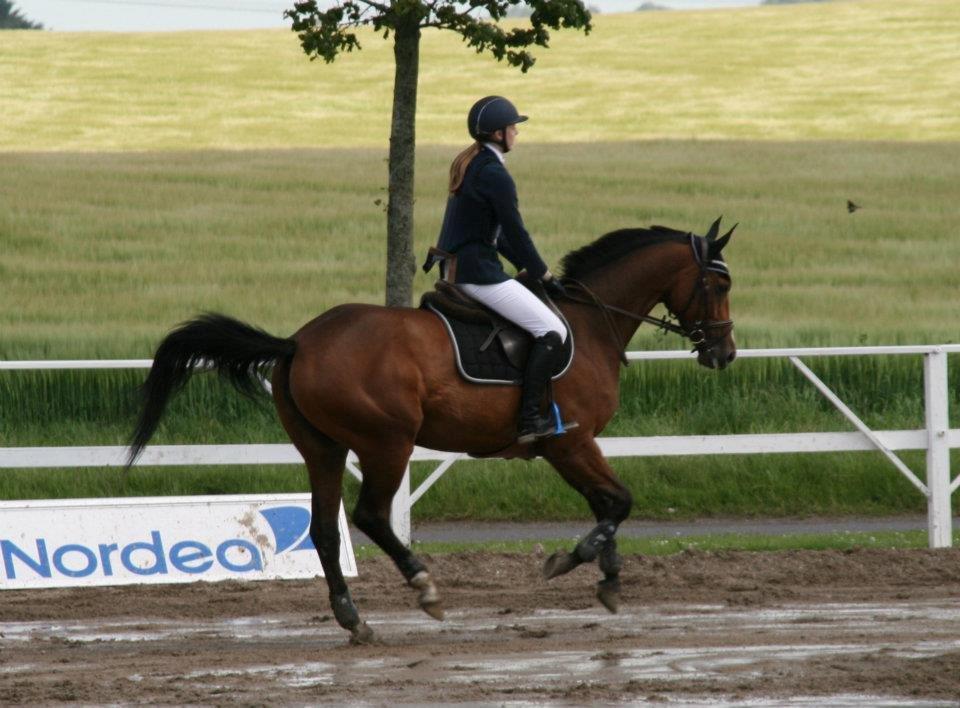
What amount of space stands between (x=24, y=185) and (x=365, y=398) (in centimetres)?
1901

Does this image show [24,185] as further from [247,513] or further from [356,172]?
[247,513]

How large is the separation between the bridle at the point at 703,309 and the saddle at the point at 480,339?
18.2 inches

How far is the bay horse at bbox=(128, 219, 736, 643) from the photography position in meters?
7.92

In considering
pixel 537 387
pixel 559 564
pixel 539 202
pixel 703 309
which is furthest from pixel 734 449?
pixel 539 202

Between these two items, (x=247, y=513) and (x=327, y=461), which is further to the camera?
(x=247, y=513)

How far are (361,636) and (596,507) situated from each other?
1451mm

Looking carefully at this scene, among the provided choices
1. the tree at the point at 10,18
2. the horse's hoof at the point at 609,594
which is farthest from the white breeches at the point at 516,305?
the tree at the point at 10,18

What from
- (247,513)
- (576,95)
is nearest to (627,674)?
(247,513)

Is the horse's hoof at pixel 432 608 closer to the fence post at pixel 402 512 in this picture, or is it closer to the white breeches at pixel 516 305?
the white breeches at pixel 516 305

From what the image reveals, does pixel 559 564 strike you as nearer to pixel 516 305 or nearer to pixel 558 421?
pixel 558 421

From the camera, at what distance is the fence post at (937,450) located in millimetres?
11156

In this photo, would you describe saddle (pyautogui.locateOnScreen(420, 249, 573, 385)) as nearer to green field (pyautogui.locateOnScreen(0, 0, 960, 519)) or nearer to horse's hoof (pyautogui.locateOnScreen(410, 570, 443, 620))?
horse's hoof (pyautogui.locateOnScreen(410, 570, 443, 620))

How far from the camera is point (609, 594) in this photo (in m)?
8.30

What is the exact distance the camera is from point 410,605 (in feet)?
29.2
